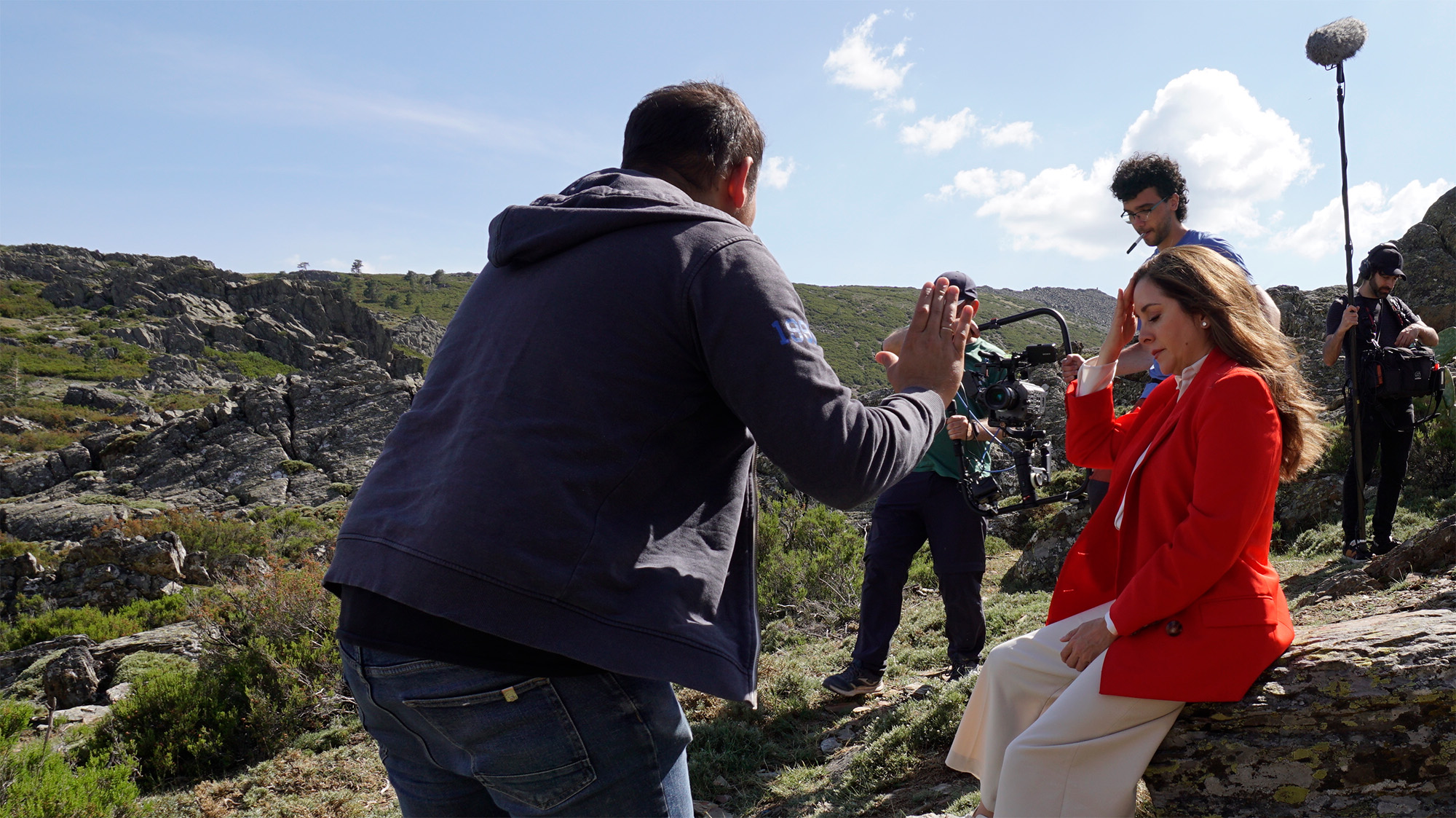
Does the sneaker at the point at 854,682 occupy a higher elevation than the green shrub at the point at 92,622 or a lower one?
higher

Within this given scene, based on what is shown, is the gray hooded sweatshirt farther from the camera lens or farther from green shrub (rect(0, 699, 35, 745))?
green shrub (rect(0, 699, 35, 745))

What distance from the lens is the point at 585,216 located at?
124 centimetres

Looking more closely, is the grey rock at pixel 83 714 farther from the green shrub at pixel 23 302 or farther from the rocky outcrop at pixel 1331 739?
the green shrub at pixel 23 302

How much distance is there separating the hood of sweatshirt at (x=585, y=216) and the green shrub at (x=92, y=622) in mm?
11212

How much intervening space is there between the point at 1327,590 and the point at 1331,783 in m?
3.07

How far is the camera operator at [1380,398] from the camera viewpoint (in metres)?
5.58

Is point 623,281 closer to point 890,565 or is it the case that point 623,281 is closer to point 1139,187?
point 890,565

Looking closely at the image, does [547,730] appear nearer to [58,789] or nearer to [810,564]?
[58,789]

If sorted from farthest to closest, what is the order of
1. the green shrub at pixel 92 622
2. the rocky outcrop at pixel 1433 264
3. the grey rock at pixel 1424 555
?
the rocky outcrop at pixel 1433 264, the green shrub at pixel 92 622, the grey rock at pixel 1424 555

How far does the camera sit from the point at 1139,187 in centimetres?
405

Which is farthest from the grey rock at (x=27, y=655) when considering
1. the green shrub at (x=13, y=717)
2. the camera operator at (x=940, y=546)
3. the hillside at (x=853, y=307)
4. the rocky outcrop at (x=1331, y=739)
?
the hillside at (x=853, y=307)

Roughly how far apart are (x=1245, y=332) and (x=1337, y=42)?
17.6ft

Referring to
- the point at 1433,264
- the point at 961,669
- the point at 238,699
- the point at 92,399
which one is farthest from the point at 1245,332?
the point at 92,399

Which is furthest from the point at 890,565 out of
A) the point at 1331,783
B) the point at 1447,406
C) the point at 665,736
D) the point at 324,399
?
the point at 324,399
